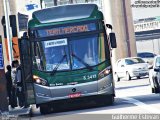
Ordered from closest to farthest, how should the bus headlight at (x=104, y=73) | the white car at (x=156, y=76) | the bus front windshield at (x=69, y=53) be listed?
1. the bus headlight at (x=104, y=73)
2. the bus front windshield at (x=69, y=53)
3. the white car at (x=156, y=76)

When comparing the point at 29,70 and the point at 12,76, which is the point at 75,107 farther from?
the point at 12,76

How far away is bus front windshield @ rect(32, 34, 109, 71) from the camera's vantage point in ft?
61.1

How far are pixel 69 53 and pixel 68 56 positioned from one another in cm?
10

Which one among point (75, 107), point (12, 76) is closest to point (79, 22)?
point (75, 107)

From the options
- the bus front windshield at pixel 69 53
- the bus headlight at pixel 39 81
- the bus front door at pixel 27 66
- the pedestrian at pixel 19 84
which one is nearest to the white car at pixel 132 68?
the pedestrian at pixel 19 84

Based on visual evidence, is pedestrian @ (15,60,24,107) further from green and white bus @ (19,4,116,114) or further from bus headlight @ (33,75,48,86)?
bus headlight @ (33,75,48,86)

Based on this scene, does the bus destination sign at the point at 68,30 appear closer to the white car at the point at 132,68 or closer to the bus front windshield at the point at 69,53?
the bus front windshield at the point at 69,53

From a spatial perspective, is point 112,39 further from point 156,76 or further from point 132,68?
point 132,68

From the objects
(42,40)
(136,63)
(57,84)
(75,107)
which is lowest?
(136,63)

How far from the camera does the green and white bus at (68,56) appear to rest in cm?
1850

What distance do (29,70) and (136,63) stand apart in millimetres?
20986

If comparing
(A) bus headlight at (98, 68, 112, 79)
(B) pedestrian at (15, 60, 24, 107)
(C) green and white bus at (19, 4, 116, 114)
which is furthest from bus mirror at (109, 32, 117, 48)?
(B) pedestrian at (15, 60, 24, 107)

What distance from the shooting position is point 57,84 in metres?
18.5

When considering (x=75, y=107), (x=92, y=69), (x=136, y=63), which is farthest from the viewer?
(x=136, y=63)
